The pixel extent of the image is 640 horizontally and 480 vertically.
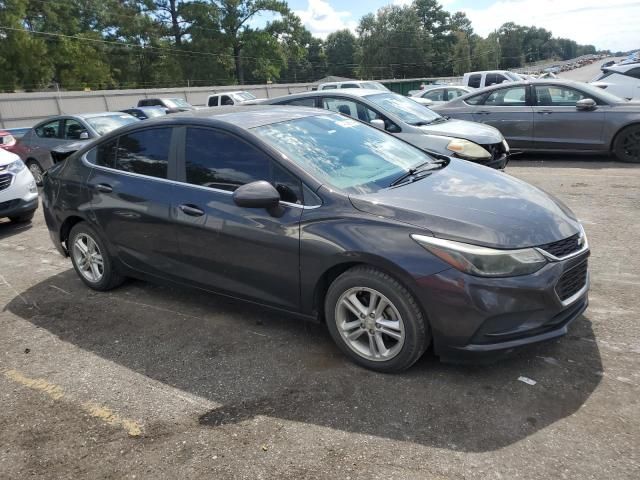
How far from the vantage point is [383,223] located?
3.10 metres

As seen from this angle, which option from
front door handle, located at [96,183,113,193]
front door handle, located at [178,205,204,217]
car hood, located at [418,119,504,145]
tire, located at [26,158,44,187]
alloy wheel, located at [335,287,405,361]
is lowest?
tire, located at [26,158,44,187]

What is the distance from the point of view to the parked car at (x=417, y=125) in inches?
297

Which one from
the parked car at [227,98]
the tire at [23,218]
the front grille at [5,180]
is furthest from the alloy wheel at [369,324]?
the parked car at [227,98]

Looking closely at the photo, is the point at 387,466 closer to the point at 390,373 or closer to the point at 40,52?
the point at 390,373

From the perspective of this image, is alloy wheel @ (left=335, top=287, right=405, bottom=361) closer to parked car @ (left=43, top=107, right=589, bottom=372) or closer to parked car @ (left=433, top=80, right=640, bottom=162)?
parked car @ (left=43, top=107, right=589, bottom=372)

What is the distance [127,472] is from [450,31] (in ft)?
340

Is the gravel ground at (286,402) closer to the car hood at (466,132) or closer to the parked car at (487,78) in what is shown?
the car hood at (466,132)

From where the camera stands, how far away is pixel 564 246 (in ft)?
10.2

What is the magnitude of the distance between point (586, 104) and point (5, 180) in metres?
9.49

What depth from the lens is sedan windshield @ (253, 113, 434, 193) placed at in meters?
3.56

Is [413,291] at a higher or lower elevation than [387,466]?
higher

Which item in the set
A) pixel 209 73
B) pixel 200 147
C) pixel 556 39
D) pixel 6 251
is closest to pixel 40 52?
pixel 209 73

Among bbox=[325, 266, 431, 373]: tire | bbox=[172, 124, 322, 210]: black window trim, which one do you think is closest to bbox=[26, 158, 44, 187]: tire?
bbox=[172, 124, 322, 210]: black window trim

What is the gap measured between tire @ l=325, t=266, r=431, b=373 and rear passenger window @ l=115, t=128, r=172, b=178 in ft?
5.99
